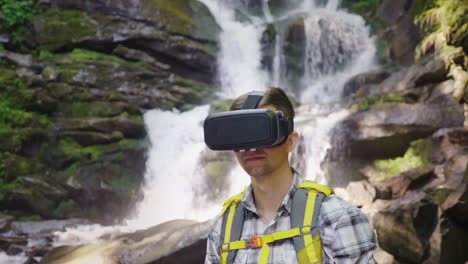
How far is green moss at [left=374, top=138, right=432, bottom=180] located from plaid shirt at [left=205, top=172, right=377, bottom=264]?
6947mm

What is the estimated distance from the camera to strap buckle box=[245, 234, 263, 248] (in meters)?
1.48

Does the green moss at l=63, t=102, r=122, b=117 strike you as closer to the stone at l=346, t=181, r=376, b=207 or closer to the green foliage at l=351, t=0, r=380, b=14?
the stone at l=346, t=181, r=376, b=207

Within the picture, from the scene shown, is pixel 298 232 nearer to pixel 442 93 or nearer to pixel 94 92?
pixel 442 93

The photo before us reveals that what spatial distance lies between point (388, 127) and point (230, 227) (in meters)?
7.53

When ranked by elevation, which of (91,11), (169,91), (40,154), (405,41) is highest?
(91,11)

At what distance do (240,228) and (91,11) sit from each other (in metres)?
14.2

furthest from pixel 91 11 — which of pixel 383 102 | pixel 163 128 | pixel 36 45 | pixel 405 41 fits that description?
pixel 405 41

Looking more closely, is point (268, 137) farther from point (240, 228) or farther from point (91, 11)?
point (91, 11)

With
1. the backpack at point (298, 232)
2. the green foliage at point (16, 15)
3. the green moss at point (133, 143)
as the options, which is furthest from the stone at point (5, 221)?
the backpack at point (298, 232)

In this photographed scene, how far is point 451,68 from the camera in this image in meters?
8.50

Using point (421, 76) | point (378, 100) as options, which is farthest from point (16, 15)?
point (421, 76)

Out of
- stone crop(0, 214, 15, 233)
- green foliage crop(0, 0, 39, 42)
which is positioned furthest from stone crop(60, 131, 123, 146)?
green foliage crop(0, 0, 39, 42)

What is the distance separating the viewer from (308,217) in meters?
1.42

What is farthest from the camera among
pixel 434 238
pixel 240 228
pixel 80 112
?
pixel 80 112
